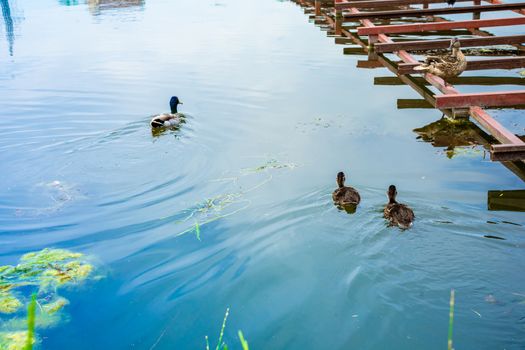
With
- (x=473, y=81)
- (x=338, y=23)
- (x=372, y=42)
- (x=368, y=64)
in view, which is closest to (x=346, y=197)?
(x=473, y=81)

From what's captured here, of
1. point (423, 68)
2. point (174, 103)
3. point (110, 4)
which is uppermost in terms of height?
point (110, 4)

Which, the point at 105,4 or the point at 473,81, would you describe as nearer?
the point at 473,81

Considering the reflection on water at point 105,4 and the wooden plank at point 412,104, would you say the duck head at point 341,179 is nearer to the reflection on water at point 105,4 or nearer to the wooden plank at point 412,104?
the wooden plank at point 412,104

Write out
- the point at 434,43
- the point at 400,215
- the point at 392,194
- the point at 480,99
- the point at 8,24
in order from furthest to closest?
1. the point at 8,24
2. the point at 434,43
3. the point at 480,99
4. the point at 392,194
5. the point at 400,215

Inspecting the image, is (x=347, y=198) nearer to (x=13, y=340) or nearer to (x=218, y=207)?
(x=218, y=207)

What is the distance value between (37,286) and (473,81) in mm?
8862

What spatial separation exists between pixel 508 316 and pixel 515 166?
3.22m

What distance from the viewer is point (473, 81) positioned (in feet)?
35.9

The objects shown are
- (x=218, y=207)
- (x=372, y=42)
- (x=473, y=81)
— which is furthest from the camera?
(x=372, y=42)

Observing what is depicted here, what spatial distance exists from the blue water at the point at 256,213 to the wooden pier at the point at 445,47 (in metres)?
0.43

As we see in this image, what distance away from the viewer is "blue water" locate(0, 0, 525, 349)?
176 inches

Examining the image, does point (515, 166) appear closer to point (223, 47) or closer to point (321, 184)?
point (321, 184)

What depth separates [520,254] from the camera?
504 centimetres

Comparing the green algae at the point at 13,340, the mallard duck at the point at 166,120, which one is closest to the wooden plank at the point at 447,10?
the mallard duck at the point at 166,120
